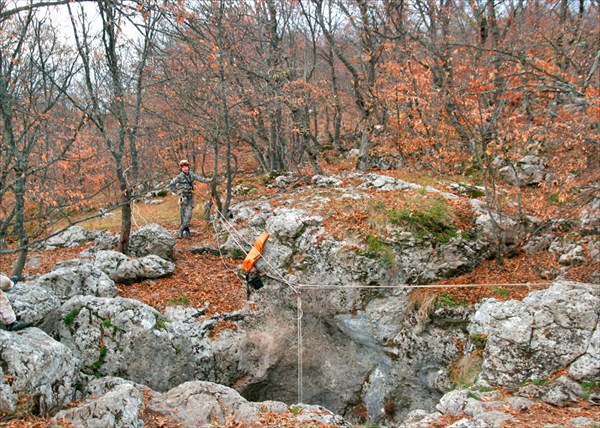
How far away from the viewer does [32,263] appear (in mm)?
10938

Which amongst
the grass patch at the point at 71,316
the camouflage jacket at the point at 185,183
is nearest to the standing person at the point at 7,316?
the grass patch at the point at 71,316

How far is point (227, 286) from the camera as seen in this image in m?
9.42

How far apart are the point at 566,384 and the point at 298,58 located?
1979cm

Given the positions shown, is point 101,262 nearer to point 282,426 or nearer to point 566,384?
point 282,426

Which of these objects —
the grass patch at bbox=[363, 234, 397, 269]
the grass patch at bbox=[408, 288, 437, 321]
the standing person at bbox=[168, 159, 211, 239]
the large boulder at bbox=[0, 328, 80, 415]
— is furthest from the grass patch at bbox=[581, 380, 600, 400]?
the standing person at bbox=[168, 159, 211, 239]

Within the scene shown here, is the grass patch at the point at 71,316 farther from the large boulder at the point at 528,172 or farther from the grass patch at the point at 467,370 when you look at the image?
the large boulder at the point at 528,172

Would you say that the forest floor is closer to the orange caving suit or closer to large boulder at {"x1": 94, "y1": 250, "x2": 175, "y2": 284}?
large boulder at {"x1": 94, "y1": 250, "x2": 175, "y2": 284}

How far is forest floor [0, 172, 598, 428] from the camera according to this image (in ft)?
16.5

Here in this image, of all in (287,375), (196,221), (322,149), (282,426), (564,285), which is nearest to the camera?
(282,426)

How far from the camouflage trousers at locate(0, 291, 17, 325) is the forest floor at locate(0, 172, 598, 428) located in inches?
52.9

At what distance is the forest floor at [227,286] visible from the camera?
5.03 metres

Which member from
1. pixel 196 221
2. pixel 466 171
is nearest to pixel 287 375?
pixel 196 221

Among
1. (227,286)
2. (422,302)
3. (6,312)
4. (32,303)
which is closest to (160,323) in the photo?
(32,303)

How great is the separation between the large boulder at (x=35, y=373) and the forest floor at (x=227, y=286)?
0.27m
